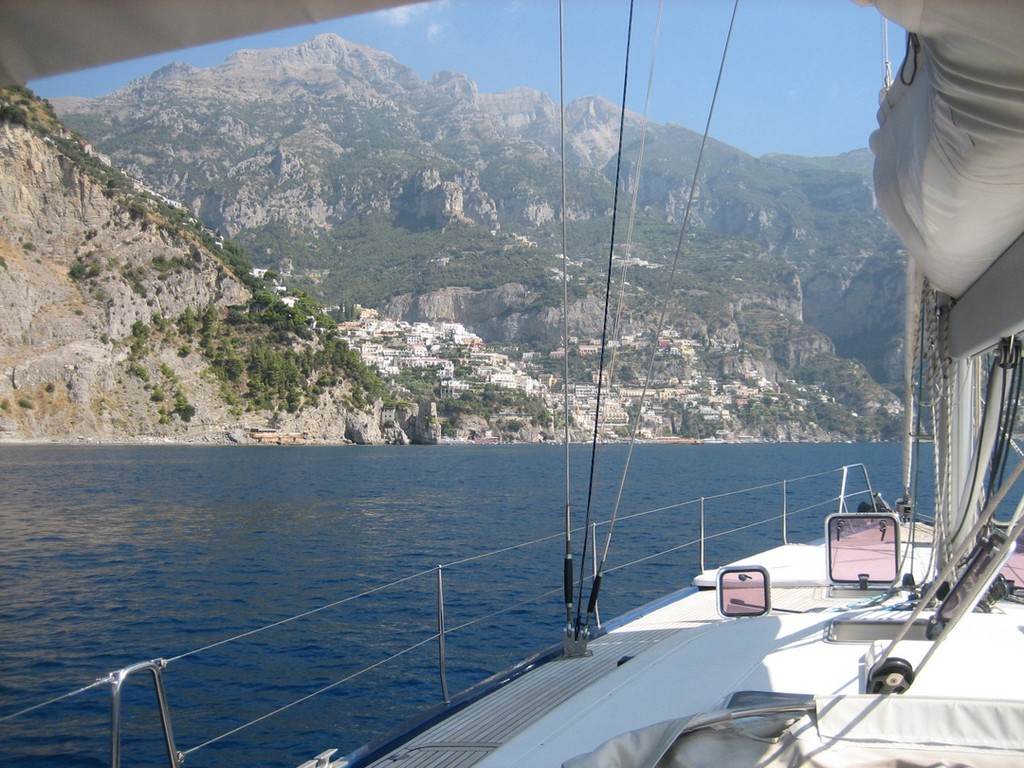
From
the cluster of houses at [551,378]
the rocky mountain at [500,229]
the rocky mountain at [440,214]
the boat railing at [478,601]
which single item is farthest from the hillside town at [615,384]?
the boat railing at [478,601]

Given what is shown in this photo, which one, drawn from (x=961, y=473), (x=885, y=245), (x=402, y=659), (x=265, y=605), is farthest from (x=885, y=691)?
(x=885, y=245)

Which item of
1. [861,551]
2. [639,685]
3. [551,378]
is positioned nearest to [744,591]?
[861,551]

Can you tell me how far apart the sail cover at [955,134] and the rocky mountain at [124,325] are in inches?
2517

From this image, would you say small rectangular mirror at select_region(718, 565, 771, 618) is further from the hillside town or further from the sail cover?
the hillside town

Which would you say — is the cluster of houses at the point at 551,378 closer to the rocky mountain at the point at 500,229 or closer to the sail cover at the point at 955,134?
the rocky mountain at the point at 500,229

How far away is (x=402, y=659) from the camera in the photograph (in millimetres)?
10570

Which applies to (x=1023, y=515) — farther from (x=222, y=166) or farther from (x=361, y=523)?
(x=222, y=166)

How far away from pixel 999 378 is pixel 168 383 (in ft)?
232

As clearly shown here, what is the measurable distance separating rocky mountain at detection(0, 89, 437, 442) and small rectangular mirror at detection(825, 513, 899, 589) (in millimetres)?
62274

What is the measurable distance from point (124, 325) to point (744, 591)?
227 ft

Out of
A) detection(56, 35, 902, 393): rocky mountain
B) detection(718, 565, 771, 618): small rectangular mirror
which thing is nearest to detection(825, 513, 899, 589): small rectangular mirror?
detection(718, 565, 771, 618): small rectangular mirror

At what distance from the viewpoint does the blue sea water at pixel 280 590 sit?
828cm

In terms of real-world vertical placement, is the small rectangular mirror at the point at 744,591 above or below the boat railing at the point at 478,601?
above

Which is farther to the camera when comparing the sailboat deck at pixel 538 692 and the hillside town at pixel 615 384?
the hillside town at pixel 615 384
